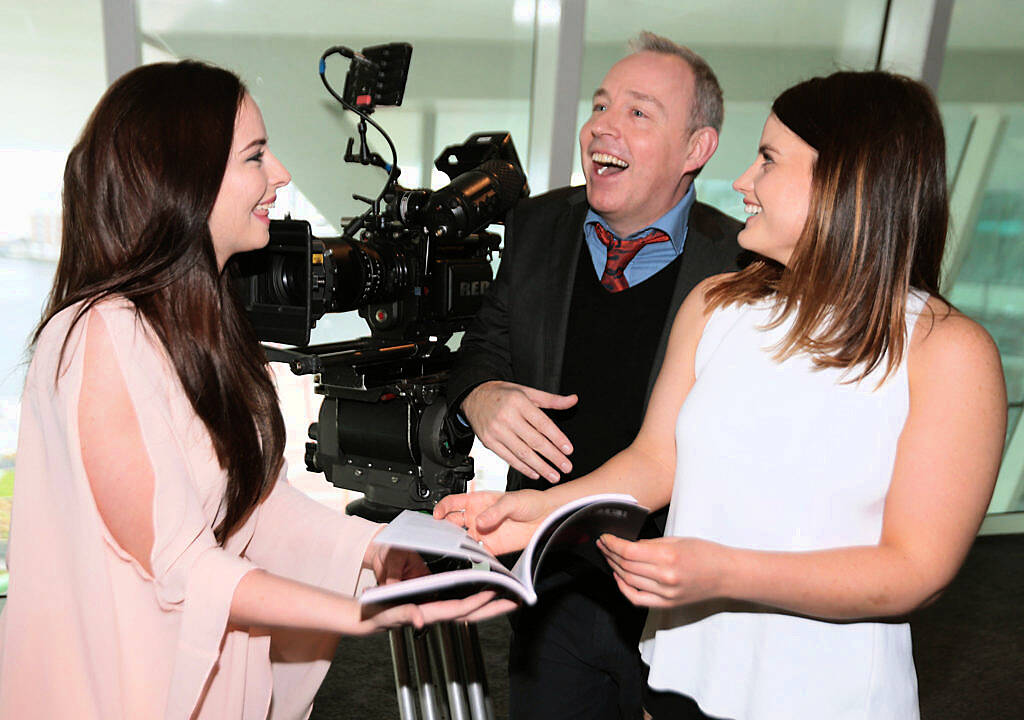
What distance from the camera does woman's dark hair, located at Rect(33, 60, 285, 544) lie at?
41.4 inches

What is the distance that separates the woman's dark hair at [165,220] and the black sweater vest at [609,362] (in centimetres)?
62

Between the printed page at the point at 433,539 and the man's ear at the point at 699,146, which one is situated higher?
the man's ear at the point at 699,146

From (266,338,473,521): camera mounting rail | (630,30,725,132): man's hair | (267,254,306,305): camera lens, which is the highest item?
(630,30,725,132): man's hair

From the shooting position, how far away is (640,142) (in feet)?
5.06

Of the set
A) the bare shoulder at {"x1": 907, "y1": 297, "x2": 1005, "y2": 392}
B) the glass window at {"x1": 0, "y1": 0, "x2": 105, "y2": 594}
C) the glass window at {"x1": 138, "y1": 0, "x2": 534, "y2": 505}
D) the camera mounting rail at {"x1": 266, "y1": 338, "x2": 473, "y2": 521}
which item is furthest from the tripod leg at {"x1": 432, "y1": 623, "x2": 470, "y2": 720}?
the glass window at {"x1": 0, "y1": 0, "x2": 105, "y2": 594}

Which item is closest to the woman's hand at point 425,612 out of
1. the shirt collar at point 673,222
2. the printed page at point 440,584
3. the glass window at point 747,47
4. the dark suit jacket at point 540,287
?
the printed page at point 440,584

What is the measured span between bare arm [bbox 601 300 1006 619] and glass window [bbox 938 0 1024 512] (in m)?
3.28

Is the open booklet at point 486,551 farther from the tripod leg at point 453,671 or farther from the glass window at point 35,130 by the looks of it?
the glass window at point 35,130

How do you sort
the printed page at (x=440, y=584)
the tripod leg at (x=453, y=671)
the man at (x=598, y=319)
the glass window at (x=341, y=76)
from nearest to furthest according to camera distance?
the printed page at (x=440, y=584) < the man at (x=598, y=319) < the tripod leg at (x=453, y=671) < the glass window at (x=341, y=76)

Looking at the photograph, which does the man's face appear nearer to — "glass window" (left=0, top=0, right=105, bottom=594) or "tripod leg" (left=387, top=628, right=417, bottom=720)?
"tripod leg" (left=387, top=628, right=417, bottom=720)

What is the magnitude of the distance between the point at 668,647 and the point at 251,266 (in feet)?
3.59

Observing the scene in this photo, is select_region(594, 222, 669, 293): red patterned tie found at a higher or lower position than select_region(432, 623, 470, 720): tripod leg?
higher

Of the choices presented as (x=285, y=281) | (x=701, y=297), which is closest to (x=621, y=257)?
(x=701, y=297)

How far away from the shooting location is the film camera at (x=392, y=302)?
63.6 inches
